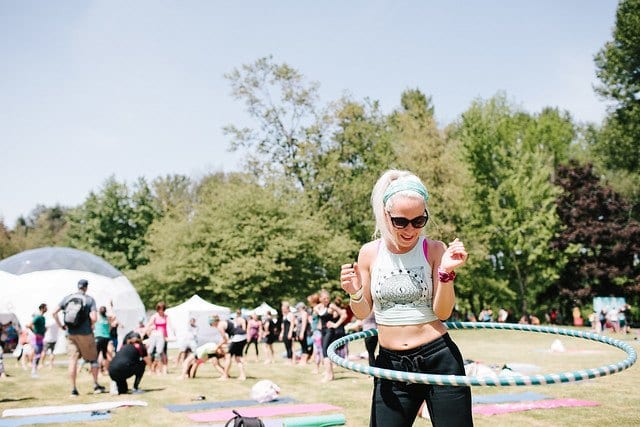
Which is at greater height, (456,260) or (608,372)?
(456,260)

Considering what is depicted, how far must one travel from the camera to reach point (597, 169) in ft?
164

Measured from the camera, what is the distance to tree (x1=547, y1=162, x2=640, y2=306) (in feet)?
139

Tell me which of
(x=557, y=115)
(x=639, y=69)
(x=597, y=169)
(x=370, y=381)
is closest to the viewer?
(x=370, y=381)

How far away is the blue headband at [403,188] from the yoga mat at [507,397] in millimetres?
6905

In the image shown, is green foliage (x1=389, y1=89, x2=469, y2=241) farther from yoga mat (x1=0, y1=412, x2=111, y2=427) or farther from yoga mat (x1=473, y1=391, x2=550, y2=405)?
yoga mat (x1=0, y1=412, x2=111, y2=427)

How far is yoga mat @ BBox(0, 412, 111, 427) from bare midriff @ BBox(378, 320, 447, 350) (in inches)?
278

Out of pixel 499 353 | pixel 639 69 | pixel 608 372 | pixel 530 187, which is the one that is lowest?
pixel 499 353

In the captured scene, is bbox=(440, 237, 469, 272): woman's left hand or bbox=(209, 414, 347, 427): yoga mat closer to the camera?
bbox=(440, 237, 469, 272): woman's left hand

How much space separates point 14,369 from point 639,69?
42.4 m

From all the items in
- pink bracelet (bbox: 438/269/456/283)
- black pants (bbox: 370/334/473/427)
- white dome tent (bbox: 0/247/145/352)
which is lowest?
black pants (bbox: 370/334/473/427)

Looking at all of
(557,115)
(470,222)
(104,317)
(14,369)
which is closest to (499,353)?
(104,317)

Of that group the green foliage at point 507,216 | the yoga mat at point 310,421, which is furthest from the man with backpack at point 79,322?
the green foliage at point 507,216

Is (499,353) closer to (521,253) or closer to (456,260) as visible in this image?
(456,260)

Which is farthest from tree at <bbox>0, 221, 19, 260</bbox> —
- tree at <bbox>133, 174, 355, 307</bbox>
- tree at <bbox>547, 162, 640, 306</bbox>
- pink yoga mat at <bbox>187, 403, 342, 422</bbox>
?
pink yoga mat at <bbox>187, 403, 342, 422</bbox>
